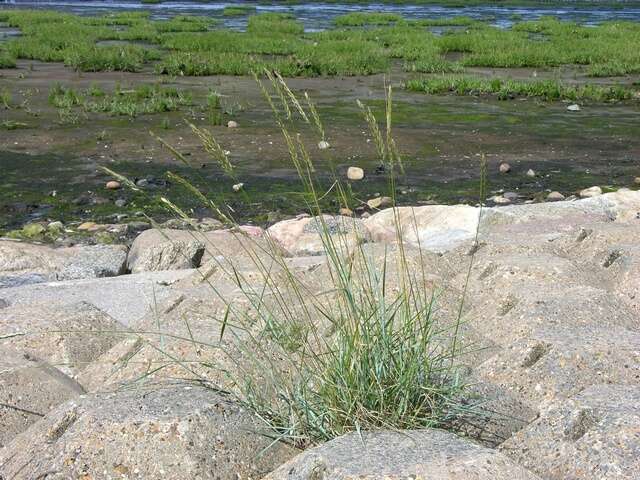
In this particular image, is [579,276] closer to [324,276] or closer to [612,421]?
[324,276]

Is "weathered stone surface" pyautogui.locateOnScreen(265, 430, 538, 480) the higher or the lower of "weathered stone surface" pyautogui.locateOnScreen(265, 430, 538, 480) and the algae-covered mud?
the higher

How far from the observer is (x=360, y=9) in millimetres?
49719

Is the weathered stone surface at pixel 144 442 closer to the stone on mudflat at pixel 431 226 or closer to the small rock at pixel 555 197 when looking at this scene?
the stone on mudflat at pixel 431 226

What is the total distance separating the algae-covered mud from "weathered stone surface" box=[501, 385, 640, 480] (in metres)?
1.78

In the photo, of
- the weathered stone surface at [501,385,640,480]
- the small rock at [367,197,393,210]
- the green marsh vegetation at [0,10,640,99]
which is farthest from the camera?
the green marsh vegetation at [0,10,640,99]

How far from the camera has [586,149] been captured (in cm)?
1308

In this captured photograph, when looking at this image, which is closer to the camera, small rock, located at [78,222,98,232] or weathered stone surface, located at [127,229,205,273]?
weathered stone surface, located at [127,229,205,273]

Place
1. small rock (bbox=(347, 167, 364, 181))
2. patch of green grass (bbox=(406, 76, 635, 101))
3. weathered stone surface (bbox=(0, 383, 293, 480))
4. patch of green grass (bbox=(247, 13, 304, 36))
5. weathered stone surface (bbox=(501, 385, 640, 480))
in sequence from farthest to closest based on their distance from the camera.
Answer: patch of green grass (bbox=(247, 13, 304, 36))
patch of green grass (bbox=(406, 76, 635, 101))
small rock (bbox=(347, 167, 364, 181))
weathered stone surface (bbox=(0, 383, 293, 480))
weathered stone surface (bbox=(501, 385, 640, 480))

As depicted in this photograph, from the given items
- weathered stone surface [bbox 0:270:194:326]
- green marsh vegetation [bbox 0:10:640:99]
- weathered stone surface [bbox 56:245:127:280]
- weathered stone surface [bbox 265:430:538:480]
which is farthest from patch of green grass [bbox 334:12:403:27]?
weathered stone surface [bbox 265:430:538:480]

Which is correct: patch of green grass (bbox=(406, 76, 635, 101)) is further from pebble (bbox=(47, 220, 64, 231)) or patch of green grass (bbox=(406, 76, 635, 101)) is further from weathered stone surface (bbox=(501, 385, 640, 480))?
weathered stone surface (bbox=(501, 385, 640, 480))

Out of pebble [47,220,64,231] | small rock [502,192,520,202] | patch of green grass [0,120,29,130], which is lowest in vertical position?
patch of green grass [0,120,29,130]

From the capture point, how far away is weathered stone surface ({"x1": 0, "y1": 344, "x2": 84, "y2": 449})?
3.18 m

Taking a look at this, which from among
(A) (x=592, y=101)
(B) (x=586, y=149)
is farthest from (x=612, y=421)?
(A) (x=592, y=101)

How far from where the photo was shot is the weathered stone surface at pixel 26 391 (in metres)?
3.18
